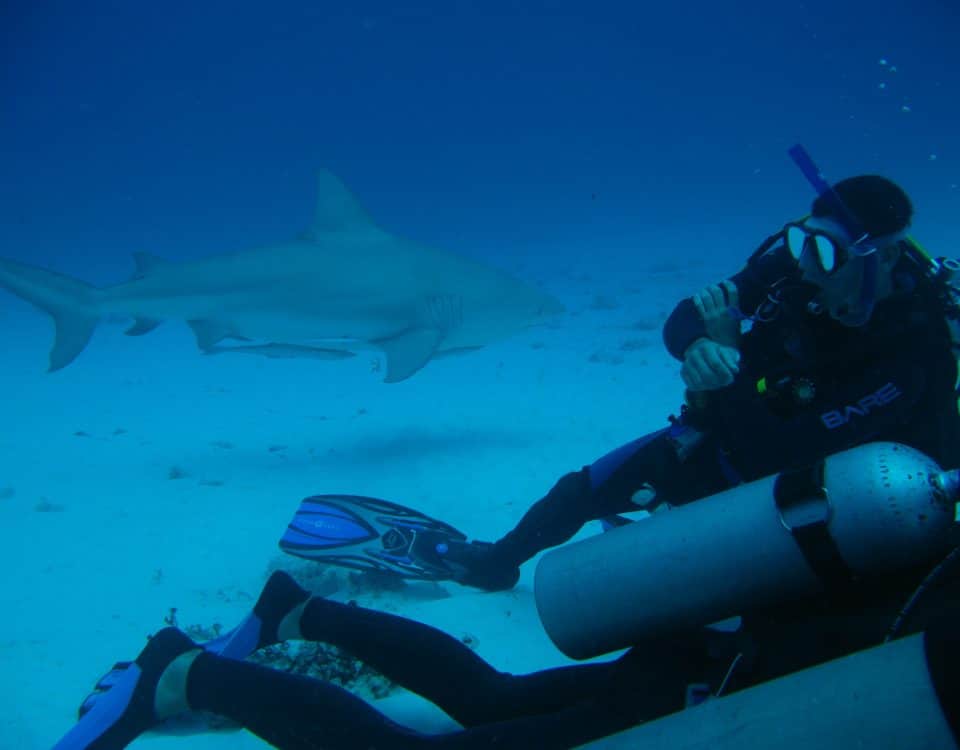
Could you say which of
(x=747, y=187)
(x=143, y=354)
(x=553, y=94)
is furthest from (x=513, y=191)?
(x=143, y=354)

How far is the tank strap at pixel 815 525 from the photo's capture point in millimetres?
1747

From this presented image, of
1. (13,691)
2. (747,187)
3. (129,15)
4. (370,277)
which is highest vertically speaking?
(129,15)

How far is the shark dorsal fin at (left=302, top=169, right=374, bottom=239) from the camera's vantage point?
23.9ft

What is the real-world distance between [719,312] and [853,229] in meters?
0.67

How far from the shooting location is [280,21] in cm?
10475

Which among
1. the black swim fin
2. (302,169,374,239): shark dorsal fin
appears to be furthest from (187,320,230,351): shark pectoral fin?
the black swim fin

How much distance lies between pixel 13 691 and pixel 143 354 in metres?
11.8

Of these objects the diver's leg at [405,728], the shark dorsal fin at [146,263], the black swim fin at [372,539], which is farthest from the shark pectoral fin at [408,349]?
the diver's leg at [405,728]

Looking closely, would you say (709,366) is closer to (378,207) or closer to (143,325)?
(143,325)

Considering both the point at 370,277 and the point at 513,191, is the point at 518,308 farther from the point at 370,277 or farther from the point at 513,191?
the point at 513,191

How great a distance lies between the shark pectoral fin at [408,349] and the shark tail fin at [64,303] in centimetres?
350

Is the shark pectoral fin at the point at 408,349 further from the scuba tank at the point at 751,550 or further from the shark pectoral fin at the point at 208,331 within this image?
the scuba tank at the point at 751,550

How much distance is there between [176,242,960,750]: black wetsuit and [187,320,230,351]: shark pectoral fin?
4.91 m

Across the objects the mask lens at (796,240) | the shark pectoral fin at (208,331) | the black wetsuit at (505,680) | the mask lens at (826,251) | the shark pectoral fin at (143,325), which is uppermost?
the shark pectoral fin at (143,325)
